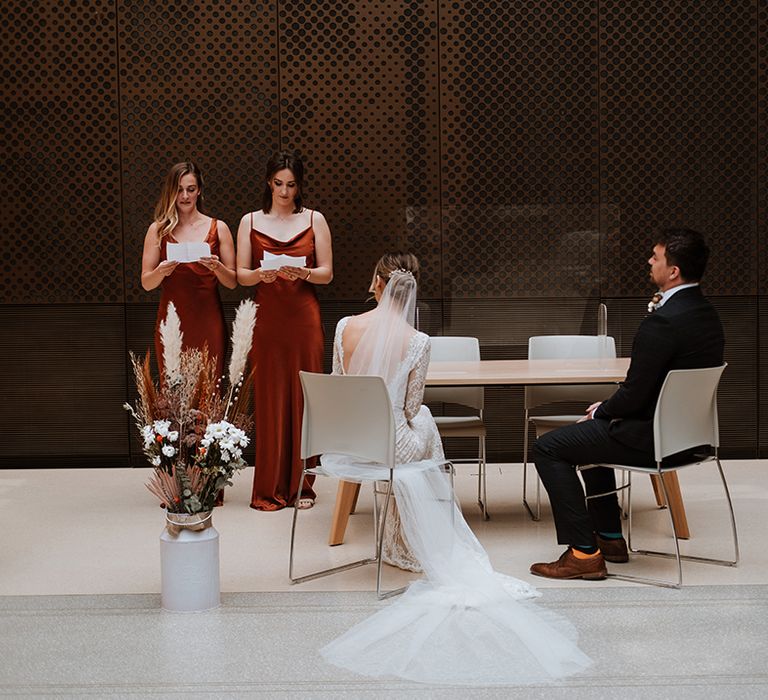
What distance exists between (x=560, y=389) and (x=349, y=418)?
1983 millimetres

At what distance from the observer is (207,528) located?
4.00m

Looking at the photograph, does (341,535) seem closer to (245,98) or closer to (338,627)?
(338,627)

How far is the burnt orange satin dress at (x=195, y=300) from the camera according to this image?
5934 mm

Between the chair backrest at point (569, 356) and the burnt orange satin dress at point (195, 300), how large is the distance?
1.89m

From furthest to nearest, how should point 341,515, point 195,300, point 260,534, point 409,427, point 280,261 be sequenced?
point 195,300 → point 280,261 → point 260,534 → point 341,515 → point 409,427

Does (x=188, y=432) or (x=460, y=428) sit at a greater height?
(x=188, y=432)

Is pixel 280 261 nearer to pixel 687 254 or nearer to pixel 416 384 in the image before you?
pixel 416 384

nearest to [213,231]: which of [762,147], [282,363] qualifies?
[282,363]

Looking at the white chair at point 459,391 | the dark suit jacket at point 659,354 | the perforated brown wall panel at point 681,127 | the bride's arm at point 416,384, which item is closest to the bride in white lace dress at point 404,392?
the bride's arm at point 416,384

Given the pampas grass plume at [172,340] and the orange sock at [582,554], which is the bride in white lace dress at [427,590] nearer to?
the orange sock at [582,554]

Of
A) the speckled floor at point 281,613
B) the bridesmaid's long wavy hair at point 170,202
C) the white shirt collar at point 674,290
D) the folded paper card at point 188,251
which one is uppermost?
the bridesmaid's long wavy hair at point 170,202

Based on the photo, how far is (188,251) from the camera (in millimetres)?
5742

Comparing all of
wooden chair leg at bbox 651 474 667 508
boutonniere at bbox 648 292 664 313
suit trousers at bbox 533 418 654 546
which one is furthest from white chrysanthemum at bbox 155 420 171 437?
wooden chair leg at bbox 651 474 667 508

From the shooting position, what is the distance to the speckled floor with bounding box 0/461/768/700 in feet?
10.6
